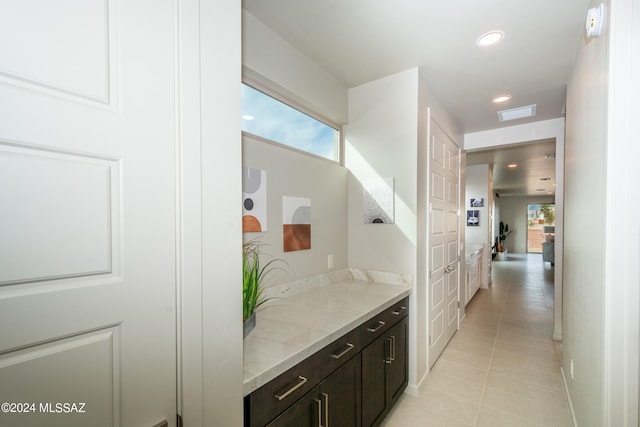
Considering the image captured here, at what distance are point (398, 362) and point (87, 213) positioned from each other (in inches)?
86.4

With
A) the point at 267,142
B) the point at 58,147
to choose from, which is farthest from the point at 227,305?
the point at 267,142

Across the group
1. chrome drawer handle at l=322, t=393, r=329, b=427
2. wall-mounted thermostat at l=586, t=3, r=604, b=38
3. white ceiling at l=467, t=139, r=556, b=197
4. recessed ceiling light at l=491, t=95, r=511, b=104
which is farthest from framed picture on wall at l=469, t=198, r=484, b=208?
chrome drawer handle at l=322, t=393, r=329, b=427

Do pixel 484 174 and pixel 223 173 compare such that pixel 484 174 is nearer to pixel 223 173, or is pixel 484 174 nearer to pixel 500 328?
pixel 500 328

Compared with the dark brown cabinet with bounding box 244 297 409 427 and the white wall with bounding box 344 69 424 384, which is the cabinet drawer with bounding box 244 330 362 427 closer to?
the dark brown cabinet with bounding box 244 297 409 427

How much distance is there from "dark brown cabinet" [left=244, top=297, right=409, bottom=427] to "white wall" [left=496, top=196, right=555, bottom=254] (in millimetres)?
13291

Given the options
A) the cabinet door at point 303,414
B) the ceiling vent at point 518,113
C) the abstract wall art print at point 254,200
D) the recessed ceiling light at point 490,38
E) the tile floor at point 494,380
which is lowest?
the tile floor at point 494,380

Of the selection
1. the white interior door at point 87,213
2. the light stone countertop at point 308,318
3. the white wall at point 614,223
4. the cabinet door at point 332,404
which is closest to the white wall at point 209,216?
the white interior door at point 87,213

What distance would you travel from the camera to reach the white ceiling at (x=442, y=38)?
1702mm

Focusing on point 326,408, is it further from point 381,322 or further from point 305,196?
point 305,196

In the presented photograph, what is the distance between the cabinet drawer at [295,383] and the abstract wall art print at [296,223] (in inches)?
31.7

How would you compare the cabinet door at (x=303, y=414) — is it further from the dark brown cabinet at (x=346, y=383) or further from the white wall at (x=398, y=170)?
the white wall at (x=398, y=170)

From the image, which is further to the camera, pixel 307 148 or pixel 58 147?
pixel 307 148

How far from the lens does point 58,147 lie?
63 centimetres

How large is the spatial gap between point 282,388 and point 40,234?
3.24 feet
